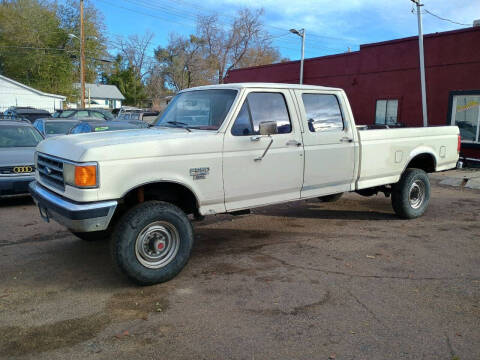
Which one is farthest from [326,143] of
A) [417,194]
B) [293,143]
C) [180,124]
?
[417,194]

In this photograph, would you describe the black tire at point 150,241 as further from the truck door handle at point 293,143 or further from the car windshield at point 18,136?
the car windshield at point 18,136

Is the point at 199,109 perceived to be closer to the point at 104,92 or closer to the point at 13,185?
the point at 13,185

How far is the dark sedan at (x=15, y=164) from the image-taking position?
24.7 feet

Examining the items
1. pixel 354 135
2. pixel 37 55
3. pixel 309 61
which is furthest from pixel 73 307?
pixel 37 55

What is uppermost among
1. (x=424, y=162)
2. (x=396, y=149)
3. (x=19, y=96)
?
(x=19, y=96)

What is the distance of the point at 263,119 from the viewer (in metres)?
4.95

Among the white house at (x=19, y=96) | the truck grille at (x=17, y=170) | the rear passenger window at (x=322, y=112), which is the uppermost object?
the white house at (x=19, y=96)

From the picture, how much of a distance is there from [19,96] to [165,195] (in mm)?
45416

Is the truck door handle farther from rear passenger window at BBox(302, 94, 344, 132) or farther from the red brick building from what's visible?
the red brick building

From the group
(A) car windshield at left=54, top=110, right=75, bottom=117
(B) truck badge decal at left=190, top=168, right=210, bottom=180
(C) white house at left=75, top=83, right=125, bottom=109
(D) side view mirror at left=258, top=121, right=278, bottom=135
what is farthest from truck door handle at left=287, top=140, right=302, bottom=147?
(C) white house at left=75, top=83, right=125, bottom=109

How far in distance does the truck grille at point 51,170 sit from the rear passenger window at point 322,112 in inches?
117

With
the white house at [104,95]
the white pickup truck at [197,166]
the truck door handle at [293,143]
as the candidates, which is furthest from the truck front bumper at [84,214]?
the white house at [104,95]

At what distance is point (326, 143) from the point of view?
5496mm

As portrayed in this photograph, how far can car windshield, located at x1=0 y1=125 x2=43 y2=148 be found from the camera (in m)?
8.42
